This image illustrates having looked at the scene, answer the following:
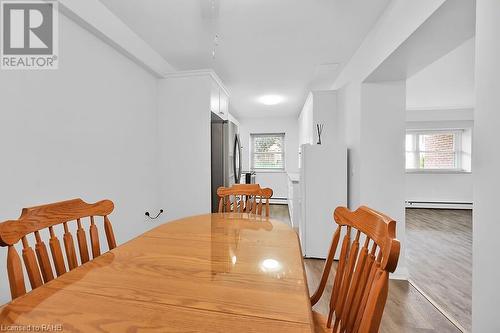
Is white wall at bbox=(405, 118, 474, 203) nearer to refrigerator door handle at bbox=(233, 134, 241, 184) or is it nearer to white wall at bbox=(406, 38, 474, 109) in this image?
white wall at bbox=(406, 38, 474, 109)

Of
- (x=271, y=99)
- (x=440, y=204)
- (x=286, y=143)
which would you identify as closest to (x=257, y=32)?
(x=271, y=99)

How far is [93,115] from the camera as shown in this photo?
1942 millimetres

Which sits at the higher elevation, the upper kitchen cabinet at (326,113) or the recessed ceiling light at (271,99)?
the recessed ceiling light at (271,99)

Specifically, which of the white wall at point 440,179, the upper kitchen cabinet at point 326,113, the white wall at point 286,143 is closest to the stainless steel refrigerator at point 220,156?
the upper kitchen cabinet at point 326,113

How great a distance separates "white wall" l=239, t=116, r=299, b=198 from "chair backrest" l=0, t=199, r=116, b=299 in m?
5.29

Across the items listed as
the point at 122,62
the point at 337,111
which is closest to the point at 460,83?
the point at 337,111

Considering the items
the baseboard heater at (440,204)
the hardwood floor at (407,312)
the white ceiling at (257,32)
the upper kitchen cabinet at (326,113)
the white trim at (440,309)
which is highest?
the white ceiling at (257,32)

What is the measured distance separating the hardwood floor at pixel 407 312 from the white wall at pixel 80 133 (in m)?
2.14

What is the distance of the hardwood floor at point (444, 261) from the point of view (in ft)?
6.38

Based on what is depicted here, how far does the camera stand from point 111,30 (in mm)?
2014

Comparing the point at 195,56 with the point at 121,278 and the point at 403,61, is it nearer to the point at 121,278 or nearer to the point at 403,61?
the point at 403,61

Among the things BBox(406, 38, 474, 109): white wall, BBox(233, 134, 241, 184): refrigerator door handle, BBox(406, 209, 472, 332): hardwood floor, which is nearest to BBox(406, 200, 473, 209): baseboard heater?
BBox(406, 209, 472, 332): hardwood floor

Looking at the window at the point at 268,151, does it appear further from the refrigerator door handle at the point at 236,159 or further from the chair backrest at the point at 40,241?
the chair backrest at the point at 40,241

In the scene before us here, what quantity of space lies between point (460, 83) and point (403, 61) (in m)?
2.84
